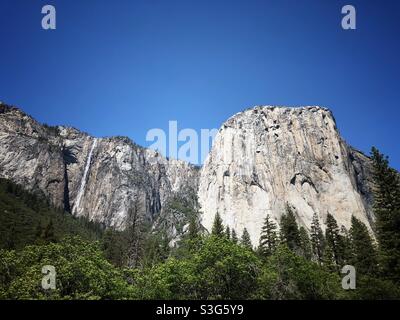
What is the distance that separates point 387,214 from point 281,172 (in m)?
137

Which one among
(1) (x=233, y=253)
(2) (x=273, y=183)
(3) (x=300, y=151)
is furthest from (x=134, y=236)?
(3) (x=300, y=151)

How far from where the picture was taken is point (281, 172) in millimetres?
174625

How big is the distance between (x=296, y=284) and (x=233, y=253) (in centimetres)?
540

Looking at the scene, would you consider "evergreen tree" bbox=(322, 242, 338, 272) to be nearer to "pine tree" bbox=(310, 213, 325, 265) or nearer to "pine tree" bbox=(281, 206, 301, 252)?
"pine tree" bbox=(281, 206, 301, 252)

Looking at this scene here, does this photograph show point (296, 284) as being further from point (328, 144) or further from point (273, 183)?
point (328, 144)

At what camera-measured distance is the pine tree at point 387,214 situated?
36.1 meters

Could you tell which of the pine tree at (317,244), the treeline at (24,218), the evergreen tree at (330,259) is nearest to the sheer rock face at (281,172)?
the pine tree at (317,244)

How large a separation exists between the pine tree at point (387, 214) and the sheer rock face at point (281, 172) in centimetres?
11444

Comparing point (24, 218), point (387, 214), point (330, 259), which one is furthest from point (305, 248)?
point (24, 218)

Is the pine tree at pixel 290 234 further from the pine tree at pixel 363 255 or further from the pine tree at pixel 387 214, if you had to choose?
the pine tree at pixel 387 214

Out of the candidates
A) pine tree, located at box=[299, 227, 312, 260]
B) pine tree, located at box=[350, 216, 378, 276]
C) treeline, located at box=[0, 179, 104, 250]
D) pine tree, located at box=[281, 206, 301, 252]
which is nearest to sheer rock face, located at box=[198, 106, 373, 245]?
treeline, located at box=[0, 179, 104, 250]
